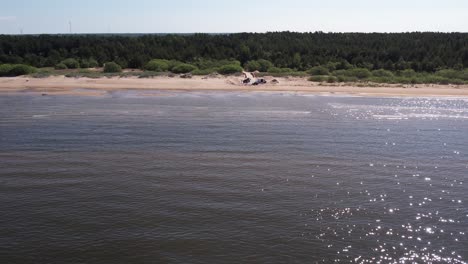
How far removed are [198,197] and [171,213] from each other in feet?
3.85

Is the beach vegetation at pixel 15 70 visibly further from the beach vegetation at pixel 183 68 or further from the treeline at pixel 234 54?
the beach vegetation at pixel 183 68

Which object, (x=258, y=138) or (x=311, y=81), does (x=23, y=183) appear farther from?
(x=311, y=81)

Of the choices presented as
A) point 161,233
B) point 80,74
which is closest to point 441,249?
point 161,233

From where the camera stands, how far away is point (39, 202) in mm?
11711

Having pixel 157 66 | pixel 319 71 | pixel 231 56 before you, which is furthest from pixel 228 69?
pixel 231 56

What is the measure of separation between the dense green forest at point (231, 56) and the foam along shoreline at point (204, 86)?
14.5 ft

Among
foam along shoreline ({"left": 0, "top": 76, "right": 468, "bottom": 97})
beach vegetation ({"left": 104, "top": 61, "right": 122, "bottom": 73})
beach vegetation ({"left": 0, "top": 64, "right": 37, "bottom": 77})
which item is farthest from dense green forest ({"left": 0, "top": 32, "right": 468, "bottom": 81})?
foam along shoreline ({"left": 0, "top": 76, "right": 468, "bottom": 97})

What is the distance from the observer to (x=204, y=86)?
1427 inches

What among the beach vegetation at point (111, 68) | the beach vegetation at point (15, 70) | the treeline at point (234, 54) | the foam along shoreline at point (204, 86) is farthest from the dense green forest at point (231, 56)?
the foam along shoreline at point (204, 86)

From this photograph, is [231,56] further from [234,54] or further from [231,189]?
[231,189]

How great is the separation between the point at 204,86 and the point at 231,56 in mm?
15348

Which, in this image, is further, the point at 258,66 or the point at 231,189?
the point at 258,66

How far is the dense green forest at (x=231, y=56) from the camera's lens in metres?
44.4

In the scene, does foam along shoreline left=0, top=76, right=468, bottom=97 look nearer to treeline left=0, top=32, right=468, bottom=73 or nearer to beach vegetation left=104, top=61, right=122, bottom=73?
beach vegetation left=104, top=61, right=122, bottom=73
